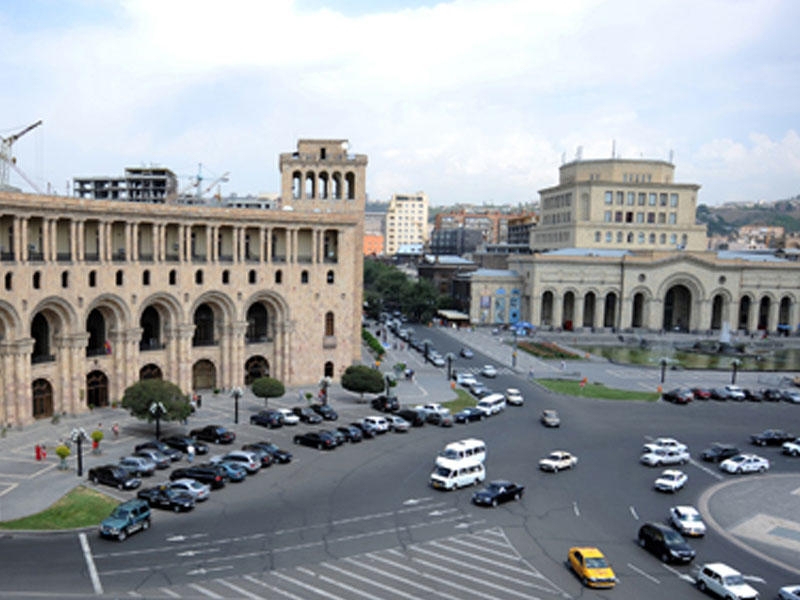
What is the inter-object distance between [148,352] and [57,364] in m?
7.33

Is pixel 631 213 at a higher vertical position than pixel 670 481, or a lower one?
higher

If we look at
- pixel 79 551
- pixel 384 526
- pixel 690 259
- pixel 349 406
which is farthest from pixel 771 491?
pixel 690 259

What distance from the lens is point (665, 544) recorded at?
97.8 ft

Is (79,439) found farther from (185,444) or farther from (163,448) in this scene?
(185,444)

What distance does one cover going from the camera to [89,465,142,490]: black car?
A: 37219 millimetres

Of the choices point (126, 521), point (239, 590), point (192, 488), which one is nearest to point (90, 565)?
point (126, 521)

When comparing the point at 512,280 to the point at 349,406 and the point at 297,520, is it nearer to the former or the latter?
the point at 349,406

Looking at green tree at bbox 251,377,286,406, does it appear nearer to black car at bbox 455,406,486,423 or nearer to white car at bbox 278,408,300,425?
white car at bbox 278,408,300,425

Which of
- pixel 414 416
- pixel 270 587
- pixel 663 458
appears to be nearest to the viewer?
pixel 270 587

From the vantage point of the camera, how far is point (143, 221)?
5522 centimetres

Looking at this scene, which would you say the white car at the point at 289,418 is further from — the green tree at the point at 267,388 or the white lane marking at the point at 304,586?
the white lane marking at the point at 304,586

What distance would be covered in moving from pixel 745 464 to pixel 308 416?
30.8 meters

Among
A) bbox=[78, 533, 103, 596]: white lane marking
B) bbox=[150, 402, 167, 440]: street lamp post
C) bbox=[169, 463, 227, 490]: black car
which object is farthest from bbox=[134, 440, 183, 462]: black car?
bbox=[78, 533, 103, 596]: white lane marking

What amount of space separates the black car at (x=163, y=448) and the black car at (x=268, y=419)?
8.43m
